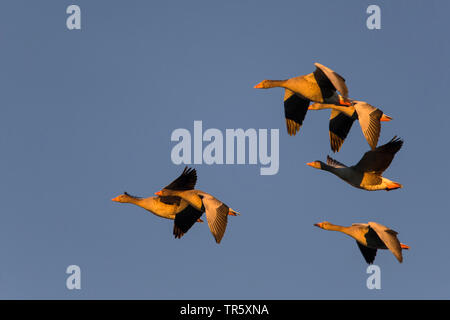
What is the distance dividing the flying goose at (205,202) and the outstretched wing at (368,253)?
385 cm

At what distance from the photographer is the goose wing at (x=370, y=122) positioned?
2869cm

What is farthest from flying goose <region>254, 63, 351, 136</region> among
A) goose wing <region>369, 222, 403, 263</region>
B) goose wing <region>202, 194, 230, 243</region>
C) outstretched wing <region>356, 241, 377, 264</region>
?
goose wing <region>202, 194, 230, 243</region>

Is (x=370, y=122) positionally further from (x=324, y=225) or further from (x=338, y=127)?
(x=324, y=225)

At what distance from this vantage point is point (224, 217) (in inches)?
1131

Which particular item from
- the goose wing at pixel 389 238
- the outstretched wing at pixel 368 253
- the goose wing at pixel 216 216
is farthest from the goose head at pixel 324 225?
the goose wing at pixel 216 216

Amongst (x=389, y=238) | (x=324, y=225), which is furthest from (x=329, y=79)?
(x=324, y=225)

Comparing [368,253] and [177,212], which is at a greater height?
[177,212]

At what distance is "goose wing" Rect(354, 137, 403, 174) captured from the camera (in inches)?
1176

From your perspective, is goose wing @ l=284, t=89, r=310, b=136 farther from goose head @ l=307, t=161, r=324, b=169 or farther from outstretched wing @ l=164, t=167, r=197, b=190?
outstretched wing @ l=164, t=167, r=197, b=190

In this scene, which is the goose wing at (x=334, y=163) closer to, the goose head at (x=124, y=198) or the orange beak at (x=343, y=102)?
the orange beak at (x=343, y=102)

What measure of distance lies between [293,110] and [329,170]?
8.21ft

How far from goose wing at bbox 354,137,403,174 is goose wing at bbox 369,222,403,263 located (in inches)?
62.8

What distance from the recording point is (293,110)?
107ft
